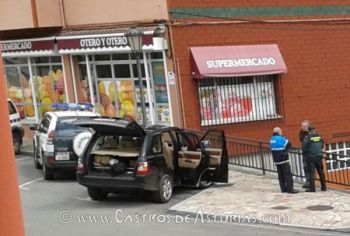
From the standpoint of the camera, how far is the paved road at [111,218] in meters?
10.1

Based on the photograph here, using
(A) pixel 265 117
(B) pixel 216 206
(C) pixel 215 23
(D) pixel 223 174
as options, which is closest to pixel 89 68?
(C) pixel 215 23

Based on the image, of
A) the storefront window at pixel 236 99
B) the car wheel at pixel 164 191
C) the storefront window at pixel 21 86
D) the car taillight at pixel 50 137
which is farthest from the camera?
the storefront window at pixel 21 86

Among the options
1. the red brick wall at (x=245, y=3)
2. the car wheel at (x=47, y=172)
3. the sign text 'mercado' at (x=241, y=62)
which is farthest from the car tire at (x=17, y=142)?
the sign text 'mercado' at (x=241, y=62)

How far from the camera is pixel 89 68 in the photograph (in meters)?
21.4

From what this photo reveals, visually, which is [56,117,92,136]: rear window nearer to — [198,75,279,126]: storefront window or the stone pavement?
the stone pavement

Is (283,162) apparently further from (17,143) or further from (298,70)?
(17,143)

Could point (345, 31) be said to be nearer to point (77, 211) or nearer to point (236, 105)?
point (236, 105)

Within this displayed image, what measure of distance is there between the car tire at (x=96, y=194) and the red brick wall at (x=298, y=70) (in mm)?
5788

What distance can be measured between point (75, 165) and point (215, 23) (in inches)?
262

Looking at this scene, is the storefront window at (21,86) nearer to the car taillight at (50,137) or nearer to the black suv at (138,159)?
the car taillight at (50,137)

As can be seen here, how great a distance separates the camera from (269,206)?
1186 cm

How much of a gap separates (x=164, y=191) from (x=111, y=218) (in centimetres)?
167

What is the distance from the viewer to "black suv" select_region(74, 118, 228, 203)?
39.3ft

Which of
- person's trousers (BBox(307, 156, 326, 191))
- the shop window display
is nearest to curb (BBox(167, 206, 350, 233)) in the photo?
person's trousers (BBox(307, 156, 326, 191))
